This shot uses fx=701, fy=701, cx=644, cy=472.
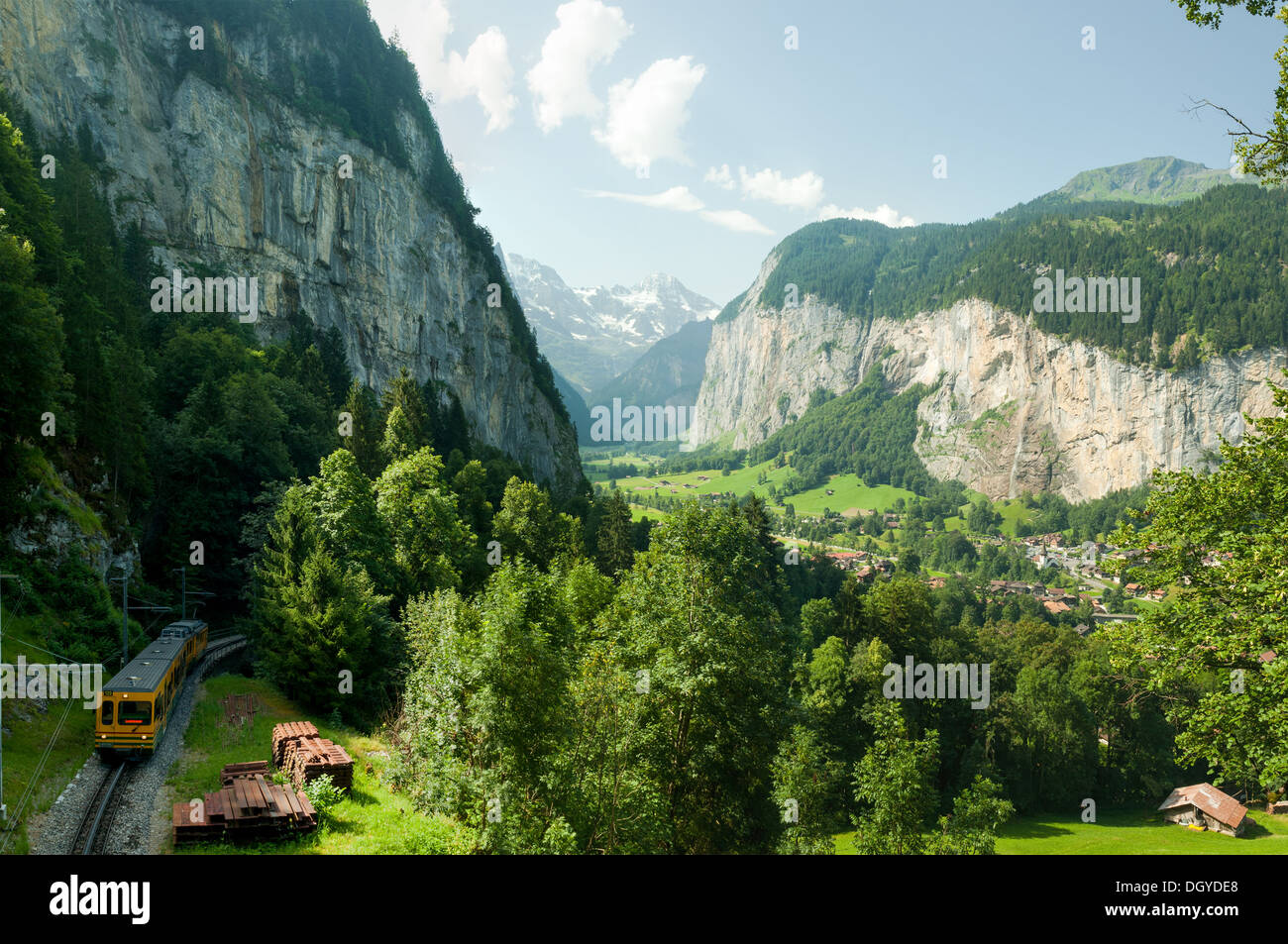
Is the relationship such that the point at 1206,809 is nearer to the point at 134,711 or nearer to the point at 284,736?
the point at 284,736

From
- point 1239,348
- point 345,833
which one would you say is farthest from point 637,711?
point 1239,348

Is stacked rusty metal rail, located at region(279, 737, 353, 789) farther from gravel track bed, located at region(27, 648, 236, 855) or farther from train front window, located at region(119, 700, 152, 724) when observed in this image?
train front window, located at region(119, 700, 152, 724)

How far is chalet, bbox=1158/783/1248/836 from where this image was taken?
4672cm

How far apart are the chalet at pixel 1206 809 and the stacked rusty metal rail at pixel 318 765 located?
55.0 m

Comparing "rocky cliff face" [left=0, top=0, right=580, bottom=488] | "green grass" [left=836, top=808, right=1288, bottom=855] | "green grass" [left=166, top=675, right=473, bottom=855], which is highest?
"rocky cliff face" [left=0, top=0, right=580, bottom=488]

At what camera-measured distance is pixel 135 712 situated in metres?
19.1

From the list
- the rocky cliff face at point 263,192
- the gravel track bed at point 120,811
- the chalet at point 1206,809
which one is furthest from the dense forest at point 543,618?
the rocky cliff face at point 263,192

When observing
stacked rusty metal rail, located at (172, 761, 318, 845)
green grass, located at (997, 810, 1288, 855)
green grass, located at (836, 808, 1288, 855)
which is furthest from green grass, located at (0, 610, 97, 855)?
green grass, located at (997, 810, 1288, 855)

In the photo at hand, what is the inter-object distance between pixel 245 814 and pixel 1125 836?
5293cm

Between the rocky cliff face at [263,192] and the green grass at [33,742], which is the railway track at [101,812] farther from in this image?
the rocky cliff face at [263,192]

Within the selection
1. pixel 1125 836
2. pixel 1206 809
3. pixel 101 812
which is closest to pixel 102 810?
pixel 101 812

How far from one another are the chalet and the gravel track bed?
59.0 meters

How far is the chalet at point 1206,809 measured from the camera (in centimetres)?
4672
